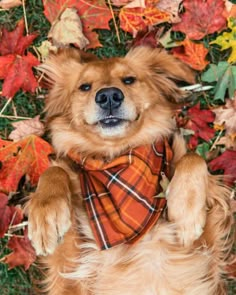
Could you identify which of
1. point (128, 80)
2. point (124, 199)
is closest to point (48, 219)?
point (124, 199)

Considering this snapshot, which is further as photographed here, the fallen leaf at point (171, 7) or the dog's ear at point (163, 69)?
the fallen leaf at point (171, 7)

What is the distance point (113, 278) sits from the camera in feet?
11.1

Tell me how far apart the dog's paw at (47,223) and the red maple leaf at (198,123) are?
Answer: 1.23 metres

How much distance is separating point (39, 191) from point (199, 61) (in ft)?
5.11

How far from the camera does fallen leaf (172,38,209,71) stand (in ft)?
13.0

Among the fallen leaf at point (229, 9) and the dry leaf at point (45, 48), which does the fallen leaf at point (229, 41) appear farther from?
the dry leaf at point (45, 48)

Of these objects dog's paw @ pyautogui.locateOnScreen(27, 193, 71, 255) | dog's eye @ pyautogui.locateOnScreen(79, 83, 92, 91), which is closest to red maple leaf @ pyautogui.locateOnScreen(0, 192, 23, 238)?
dog's paw @ pyautogui.locateOnScreen(27, 193, 71, 255)

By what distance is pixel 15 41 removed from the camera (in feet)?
13.2

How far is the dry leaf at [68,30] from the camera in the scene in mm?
3943

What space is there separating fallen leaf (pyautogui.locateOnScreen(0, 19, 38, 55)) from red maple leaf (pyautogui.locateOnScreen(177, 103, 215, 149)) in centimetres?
126

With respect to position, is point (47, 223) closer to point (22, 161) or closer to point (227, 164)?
point (22, 161)

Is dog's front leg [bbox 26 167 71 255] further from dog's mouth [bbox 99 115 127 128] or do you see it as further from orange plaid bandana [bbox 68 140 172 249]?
dog's mouth [bbox 99 115 127 128]

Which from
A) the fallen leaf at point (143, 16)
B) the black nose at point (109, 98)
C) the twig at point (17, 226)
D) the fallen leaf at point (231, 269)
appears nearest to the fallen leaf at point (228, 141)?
the fallen leaf at point (231, 269)

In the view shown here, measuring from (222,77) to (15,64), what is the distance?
147 centimetres
